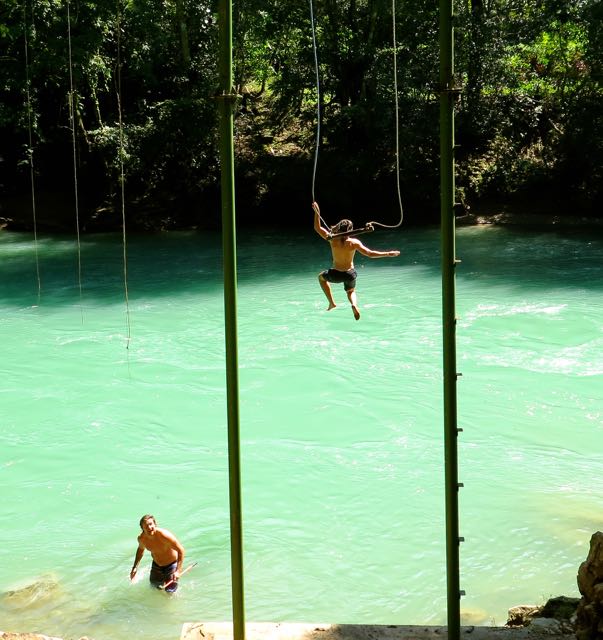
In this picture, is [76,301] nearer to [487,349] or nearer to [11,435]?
[11,435]

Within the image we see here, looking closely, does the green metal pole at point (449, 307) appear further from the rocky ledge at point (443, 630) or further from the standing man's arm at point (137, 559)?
the standing man's arm at point (137, 559)

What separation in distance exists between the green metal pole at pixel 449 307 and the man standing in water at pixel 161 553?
15.0 feet

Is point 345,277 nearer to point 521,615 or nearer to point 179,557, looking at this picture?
point 179,557

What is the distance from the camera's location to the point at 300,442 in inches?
512

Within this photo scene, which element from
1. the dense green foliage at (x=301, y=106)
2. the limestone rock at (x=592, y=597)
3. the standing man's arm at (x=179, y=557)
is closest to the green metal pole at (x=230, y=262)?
the limestone rock at (x=592, y=597)

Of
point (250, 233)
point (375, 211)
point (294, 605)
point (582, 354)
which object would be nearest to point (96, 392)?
point (294, 605)

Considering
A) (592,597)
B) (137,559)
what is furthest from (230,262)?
(137,559)

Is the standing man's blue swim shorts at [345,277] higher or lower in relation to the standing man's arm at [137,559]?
higher

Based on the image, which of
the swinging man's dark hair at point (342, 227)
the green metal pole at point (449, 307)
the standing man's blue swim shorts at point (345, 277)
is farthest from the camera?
the standing man's blue swim shorts at point (345, 277)

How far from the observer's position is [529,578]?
9242 mm

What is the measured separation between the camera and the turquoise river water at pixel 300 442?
364 inches

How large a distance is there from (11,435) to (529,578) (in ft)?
25.0

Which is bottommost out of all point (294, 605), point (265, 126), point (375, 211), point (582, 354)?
point (294, 605)

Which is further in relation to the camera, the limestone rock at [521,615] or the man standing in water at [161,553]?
the man standing in water at [161,553]
